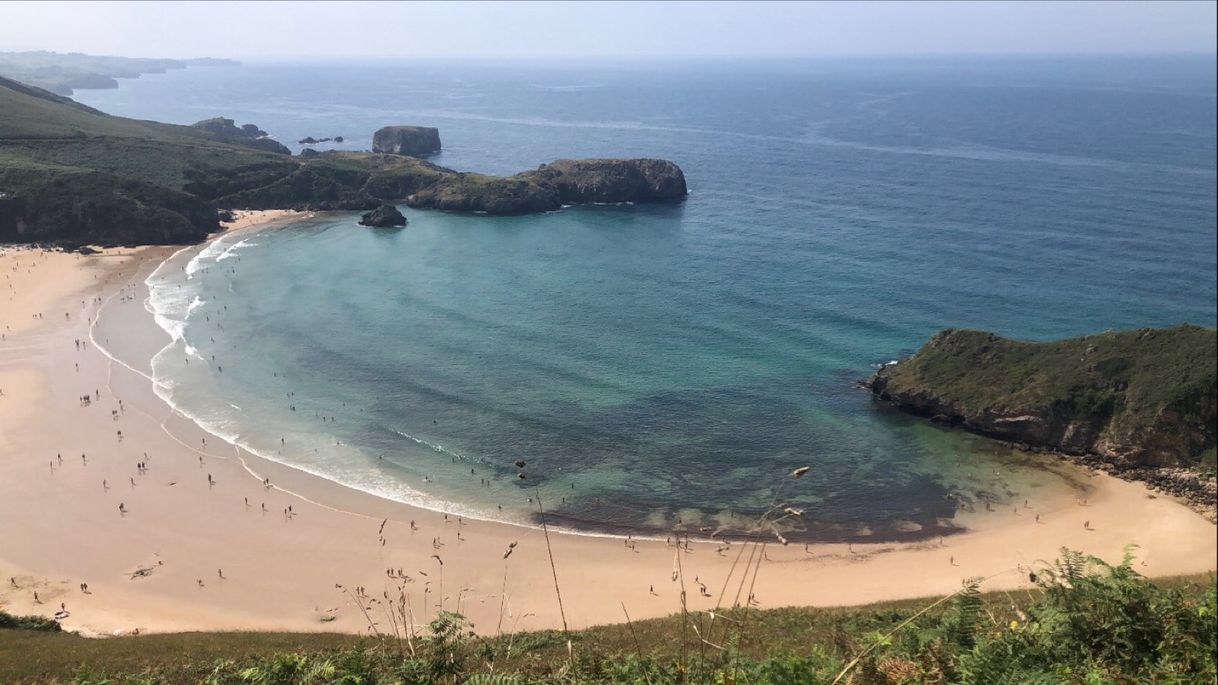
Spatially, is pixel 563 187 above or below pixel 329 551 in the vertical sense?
above

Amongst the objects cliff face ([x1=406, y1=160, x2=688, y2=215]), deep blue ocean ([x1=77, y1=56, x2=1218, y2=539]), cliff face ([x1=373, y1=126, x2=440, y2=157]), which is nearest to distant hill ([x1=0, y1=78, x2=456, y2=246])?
cliff face ([x1=406, y1=160, x2=688, y2=215])

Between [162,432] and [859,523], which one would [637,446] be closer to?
[859,523]

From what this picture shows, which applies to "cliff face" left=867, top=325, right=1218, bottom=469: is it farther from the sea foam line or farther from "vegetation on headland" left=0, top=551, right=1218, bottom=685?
"vegetation on headland" left=0, top=551, right=1218, bottom=685

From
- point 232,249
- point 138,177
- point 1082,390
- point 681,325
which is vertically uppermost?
point 138,177

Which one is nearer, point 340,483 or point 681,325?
point 340,483

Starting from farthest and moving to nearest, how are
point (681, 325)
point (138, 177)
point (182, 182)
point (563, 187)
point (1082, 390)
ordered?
point (563, 187)
point (182, 182)
point (138, 177)
point (681, 325)
point (1082, 390)

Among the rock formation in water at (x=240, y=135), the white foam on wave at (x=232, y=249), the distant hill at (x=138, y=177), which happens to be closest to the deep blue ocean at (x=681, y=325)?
the white foam on wave at (x=232, y=249)

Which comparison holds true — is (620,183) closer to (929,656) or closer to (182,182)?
(182,182)

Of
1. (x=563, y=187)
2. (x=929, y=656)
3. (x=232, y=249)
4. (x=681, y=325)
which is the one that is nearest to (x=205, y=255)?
(x=232, y=249)
